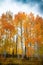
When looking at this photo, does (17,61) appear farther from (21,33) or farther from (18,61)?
(21,33)

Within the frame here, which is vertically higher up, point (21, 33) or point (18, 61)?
point (21, 33)

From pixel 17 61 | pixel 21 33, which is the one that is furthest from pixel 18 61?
pixel 21 33

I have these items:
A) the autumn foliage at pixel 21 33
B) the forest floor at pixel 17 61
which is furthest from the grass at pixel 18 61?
the autumn foliage at pixel 21 33

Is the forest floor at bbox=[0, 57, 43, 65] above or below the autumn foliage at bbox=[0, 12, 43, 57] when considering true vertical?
below

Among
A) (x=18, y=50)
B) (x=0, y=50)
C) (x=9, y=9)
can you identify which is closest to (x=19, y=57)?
(x=18, y=50)

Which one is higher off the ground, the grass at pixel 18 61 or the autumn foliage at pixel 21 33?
the autumn foliage at pixel 21 33

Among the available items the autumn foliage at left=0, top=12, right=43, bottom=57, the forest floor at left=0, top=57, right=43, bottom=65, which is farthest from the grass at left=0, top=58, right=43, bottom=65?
the autumn foliage at left=0, top=12, right=43, bottom=57

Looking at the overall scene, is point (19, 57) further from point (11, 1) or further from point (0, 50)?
point (11, 1)

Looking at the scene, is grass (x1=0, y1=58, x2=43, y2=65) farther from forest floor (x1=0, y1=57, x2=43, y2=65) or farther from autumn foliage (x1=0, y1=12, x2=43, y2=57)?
autumn foliage (x1=0, y1=12, x2=43, y2=57)

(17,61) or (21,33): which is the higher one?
(21,33)

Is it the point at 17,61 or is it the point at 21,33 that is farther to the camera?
the point at 21,33

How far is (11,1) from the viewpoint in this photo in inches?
145

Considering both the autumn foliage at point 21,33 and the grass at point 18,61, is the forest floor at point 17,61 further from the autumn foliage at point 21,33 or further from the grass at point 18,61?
the autumn foliage at point 21,33

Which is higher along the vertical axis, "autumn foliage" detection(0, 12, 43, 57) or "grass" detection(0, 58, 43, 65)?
"autumn foliage" detection(0, 12, 43, 57)
